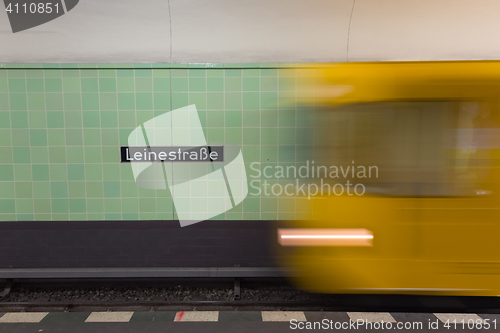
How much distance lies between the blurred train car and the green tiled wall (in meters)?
1.30

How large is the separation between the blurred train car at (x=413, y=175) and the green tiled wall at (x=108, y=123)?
130 cm

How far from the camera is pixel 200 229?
425 cm

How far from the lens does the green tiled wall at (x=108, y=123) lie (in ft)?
13.5

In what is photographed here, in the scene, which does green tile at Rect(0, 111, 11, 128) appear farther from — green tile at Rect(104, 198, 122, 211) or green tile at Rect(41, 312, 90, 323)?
green tile at Rect(41, 312, 90, 323)

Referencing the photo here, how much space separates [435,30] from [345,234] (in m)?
3.33

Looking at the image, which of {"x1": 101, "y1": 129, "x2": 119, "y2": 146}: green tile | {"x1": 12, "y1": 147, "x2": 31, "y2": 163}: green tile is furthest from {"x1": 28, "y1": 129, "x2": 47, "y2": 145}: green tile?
{"x1": 101, "y1": 129, "x2": 119, "y2": 146}: green tile

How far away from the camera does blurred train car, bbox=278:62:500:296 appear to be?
2662 mm

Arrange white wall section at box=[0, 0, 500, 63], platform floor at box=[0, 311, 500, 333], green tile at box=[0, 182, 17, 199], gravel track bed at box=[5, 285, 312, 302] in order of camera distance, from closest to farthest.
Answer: platform floor at box=[0, 311, 500, 333]
gravel track bed at box=[5, 285, 312, 302]
white wall section at box=[0, 0, 500, 63]
green tile at box=[0, 182, 17, 199]

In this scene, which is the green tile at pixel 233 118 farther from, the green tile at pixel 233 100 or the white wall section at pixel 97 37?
the white wall section at pixel 97 37

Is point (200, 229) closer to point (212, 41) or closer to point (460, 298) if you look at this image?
point (212, 41)

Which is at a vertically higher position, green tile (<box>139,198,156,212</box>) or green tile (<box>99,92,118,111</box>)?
green tile (<box>99,92,118,111</box>)

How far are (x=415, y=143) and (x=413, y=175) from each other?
0.98 ft

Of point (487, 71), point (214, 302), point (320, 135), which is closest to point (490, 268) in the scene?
→ point (487, 71)

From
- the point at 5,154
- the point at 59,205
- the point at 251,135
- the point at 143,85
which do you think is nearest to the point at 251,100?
the point at 251,135
